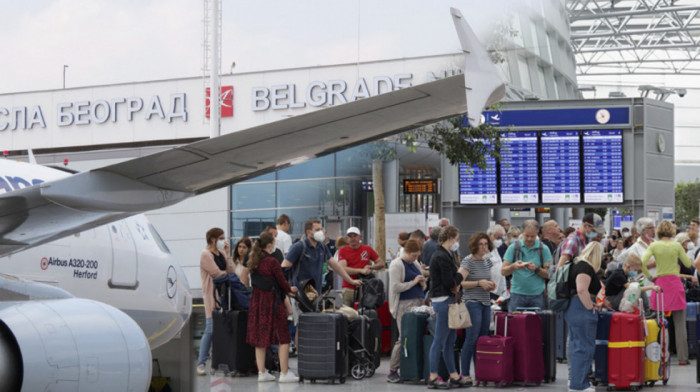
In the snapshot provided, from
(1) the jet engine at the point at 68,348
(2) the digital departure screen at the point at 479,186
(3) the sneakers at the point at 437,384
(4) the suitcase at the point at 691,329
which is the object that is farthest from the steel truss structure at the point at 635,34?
(1) the jet engine at the point at 68,348

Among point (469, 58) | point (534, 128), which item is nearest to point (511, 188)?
point (534, 128)

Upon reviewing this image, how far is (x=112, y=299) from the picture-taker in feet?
25.5

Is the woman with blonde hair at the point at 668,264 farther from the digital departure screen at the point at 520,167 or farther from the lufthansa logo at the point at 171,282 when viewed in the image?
the digital departure screen at the point at 520,167

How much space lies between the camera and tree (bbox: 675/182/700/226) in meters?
77.1

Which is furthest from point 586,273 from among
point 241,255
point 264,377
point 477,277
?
point 241,255

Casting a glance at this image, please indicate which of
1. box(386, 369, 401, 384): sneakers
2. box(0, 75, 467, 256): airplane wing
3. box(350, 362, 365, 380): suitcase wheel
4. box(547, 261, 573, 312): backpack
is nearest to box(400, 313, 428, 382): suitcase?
box(386, 369, 401, 384): sneakers

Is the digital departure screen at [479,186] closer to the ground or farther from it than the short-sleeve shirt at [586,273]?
farther from it

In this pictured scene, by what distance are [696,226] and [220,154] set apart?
12603 mm

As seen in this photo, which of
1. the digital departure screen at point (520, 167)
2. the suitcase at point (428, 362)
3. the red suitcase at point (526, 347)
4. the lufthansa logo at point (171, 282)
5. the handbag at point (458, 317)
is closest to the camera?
the lufthansa logo at point (171, 282)

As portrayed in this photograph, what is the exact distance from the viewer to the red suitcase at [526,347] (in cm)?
1079

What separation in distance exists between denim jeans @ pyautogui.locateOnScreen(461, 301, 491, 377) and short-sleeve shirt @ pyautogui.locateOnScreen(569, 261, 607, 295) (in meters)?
1.31

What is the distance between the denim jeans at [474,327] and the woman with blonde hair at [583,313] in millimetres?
1092

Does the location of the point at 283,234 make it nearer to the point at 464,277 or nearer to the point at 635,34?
the point at 464,277

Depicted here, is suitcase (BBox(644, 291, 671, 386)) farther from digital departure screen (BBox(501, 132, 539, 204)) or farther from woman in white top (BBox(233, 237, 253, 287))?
digital departure screen (BBox(501, 132, 539, 204))
